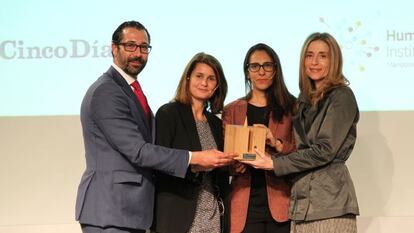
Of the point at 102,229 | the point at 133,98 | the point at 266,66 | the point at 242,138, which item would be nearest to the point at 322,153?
the point at 242,138

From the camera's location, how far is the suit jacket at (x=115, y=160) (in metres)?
2.46

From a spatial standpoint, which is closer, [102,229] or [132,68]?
[102,229]

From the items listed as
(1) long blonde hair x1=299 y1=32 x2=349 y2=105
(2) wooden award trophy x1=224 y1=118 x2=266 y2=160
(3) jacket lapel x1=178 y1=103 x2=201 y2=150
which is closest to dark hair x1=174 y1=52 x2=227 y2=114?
(3) jacket lapel x1=178 y1=103 x2=201 y2=150

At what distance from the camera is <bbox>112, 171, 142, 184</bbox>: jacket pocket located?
97.7 inches

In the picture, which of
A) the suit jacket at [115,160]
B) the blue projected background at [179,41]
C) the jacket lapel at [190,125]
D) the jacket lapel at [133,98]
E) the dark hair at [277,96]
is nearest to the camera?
the suit jacket at [115,160]

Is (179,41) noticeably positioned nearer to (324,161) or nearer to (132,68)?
(132,68)

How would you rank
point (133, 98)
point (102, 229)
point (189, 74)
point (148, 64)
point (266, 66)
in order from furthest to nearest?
point (148, 64) < point (266, 66) < point (189, 74) < point (133, 98) < point (102, 229)

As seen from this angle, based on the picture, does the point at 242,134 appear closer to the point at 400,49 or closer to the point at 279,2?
the point at 279,2

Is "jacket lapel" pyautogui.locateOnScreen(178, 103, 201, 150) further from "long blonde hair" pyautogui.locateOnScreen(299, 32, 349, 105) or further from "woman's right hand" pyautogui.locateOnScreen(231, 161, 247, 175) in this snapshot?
"long blonde hair" pyautogui.locateOnScreen(299, 32, 349, 105)

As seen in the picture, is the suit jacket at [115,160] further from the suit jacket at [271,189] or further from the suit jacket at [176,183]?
the suit jacket at [271,189]

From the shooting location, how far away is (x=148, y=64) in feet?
12.4

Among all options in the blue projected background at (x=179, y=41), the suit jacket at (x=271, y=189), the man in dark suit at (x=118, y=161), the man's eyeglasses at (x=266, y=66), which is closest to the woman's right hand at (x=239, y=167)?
the suit jacket at (x=271, y=189)

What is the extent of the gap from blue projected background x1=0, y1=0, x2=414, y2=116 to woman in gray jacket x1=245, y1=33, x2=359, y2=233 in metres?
1.08

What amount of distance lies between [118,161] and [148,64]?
4.47 ft
